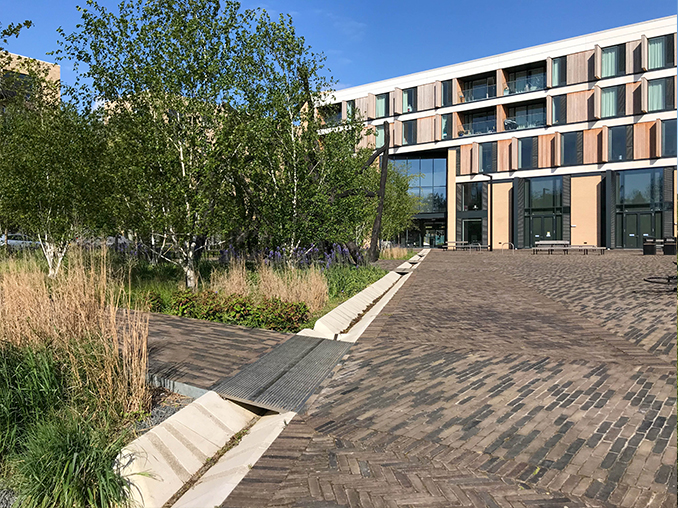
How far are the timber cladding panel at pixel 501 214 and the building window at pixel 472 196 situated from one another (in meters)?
1.22

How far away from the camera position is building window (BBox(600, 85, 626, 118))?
37031mm

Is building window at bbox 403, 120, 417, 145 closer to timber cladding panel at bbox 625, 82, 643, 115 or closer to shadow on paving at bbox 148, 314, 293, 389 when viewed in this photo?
timber cladding panel at bbox 625, 82, 643, 115

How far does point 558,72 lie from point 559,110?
3.00 m

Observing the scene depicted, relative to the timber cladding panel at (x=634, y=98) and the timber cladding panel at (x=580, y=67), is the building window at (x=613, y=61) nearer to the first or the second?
the timber cladding panel at (x=580, y=67)

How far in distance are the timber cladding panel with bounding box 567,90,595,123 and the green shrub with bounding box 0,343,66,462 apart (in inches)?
1653

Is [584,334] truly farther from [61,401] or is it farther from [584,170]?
[584,170]

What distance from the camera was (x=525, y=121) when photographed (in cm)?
4097

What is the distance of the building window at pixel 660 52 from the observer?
35.3 m

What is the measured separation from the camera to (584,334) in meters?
6.54

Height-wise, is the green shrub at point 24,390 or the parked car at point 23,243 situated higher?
the parked car at point 23,243

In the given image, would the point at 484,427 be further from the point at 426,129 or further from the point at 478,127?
the point at 426,129

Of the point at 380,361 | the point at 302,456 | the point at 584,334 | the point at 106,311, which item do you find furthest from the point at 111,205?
the point at 584,334

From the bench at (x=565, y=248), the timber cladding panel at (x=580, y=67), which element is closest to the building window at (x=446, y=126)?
the timber cladding panel at (x=580, y=67)

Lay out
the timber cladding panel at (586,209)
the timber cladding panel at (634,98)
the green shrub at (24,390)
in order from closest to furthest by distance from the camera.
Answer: the green shrub at (24,390), the timber cladding panel at (634,98), the timber cladding panel at (586,209)
